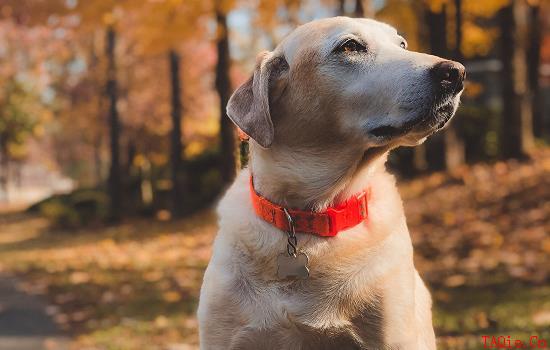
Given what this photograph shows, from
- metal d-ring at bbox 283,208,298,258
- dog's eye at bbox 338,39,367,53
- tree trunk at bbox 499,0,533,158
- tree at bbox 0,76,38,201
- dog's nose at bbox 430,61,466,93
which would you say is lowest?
tree at bbox 0,76,38,201

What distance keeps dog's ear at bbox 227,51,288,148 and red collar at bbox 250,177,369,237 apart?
12.2 inches

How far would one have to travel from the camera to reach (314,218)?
3014 mm

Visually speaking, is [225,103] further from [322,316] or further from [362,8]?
[322,316]

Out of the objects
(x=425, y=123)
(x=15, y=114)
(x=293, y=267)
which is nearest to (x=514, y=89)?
(x=425, y=123)

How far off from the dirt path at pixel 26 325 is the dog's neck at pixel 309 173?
4108mm

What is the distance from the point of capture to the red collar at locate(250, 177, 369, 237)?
3.02 m

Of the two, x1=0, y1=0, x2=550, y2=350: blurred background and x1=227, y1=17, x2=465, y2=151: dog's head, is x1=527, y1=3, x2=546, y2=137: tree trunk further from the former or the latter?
x1=227, y1=17, x2=465, y2=151: dog's head

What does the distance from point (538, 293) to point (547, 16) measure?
62.0ft

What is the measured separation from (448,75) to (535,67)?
58.9ft

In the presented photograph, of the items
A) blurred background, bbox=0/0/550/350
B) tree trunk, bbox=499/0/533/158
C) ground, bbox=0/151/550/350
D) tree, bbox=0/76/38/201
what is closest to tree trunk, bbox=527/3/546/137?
blurred background, bbox=0/0/550/350

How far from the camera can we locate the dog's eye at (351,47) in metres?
2.96

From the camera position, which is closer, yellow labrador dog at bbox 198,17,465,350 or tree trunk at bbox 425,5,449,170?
yellow labrador dog at bbox 198,17,465,350

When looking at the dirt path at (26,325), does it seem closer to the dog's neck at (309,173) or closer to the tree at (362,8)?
the dog's neck at (309,173)

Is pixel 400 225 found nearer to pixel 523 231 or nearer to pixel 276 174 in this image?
pixel 276 174
